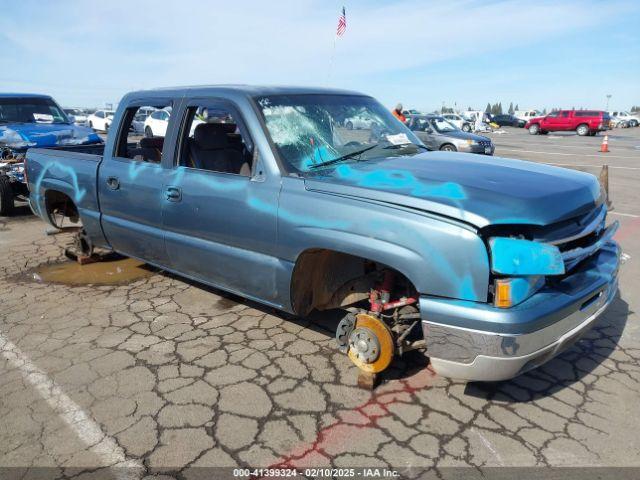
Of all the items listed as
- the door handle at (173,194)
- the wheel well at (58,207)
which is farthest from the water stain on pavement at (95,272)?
the door handle at (173,194)

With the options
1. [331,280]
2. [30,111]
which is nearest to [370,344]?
[331,280]

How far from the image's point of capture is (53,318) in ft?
13.2

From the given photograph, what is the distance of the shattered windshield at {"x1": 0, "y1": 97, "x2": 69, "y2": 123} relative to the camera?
8.37 m

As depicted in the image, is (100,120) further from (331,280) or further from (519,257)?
(519,257)

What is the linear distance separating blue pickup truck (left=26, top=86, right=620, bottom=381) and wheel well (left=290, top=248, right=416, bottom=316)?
0.01 metres

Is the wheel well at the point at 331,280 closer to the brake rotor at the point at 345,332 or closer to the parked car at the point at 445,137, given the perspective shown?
the brake rotor at the point at 345,332

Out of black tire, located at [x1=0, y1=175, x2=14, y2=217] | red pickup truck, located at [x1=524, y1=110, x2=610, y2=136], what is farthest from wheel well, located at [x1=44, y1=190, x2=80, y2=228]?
red pickup truck, located at [x1=524, y1=110, x2=610, y2=136]

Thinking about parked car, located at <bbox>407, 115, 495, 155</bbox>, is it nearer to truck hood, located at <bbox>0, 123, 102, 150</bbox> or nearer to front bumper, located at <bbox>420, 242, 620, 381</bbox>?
truck hood, located at <bbox>0, 123, 102, 150</bbox>

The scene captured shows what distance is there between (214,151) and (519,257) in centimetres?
256

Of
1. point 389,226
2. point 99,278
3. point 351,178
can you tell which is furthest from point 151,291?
point 389,226

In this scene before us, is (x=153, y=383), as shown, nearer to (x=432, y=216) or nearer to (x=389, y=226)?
(x=389, y=226)

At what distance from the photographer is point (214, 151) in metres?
3.93

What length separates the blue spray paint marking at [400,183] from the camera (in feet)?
8.27

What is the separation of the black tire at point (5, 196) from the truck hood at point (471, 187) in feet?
21.5
